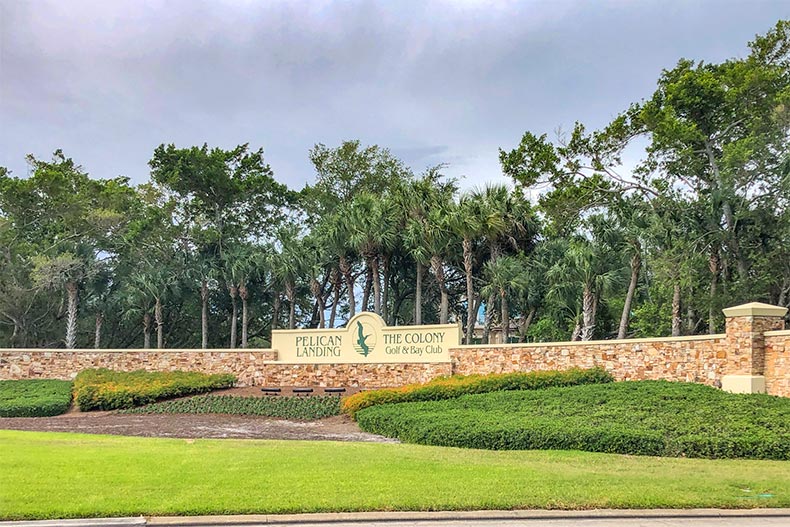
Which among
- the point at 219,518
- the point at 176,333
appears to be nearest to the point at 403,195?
the point at 176,333

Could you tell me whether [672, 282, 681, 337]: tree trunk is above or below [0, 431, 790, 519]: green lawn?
above

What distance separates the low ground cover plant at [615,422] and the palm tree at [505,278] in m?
11.3

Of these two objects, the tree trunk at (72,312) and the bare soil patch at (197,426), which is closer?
the bare soil patch at (197,426)

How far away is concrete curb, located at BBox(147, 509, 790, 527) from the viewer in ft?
23.7

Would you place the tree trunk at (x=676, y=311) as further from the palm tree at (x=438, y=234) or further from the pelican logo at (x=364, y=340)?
the pelican logo at (x=364, y=340)

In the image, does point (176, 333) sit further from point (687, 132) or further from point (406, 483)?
point (406, 483)

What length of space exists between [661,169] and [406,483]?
21.0 m

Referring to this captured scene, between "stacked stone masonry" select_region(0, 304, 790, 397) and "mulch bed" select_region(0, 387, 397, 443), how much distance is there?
5.26 metres

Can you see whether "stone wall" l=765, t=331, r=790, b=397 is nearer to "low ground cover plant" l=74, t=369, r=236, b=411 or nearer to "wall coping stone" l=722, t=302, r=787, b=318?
"wall coping stone" l=722, t=302, r=787, b=318

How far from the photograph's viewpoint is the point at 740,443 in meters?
11.8

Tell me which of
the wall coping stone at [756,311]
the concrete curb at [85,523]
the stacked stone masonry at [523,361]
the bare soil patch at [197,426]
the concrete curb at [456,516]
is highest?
the wall coping stone at [756,311]

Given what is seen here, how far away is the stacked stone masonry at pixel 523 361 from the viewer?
16359mm

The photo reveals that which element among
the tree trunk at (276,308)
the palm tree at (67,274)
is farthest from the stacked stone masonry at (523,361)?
the tree trunk at (276,308)

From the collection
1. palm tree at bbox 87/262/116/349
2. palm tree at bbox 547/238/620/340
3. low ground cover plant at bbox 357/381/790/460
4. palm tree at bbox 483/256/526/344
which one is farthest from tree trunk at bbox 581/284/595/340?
palm tree at bbox 87/262/116/349
